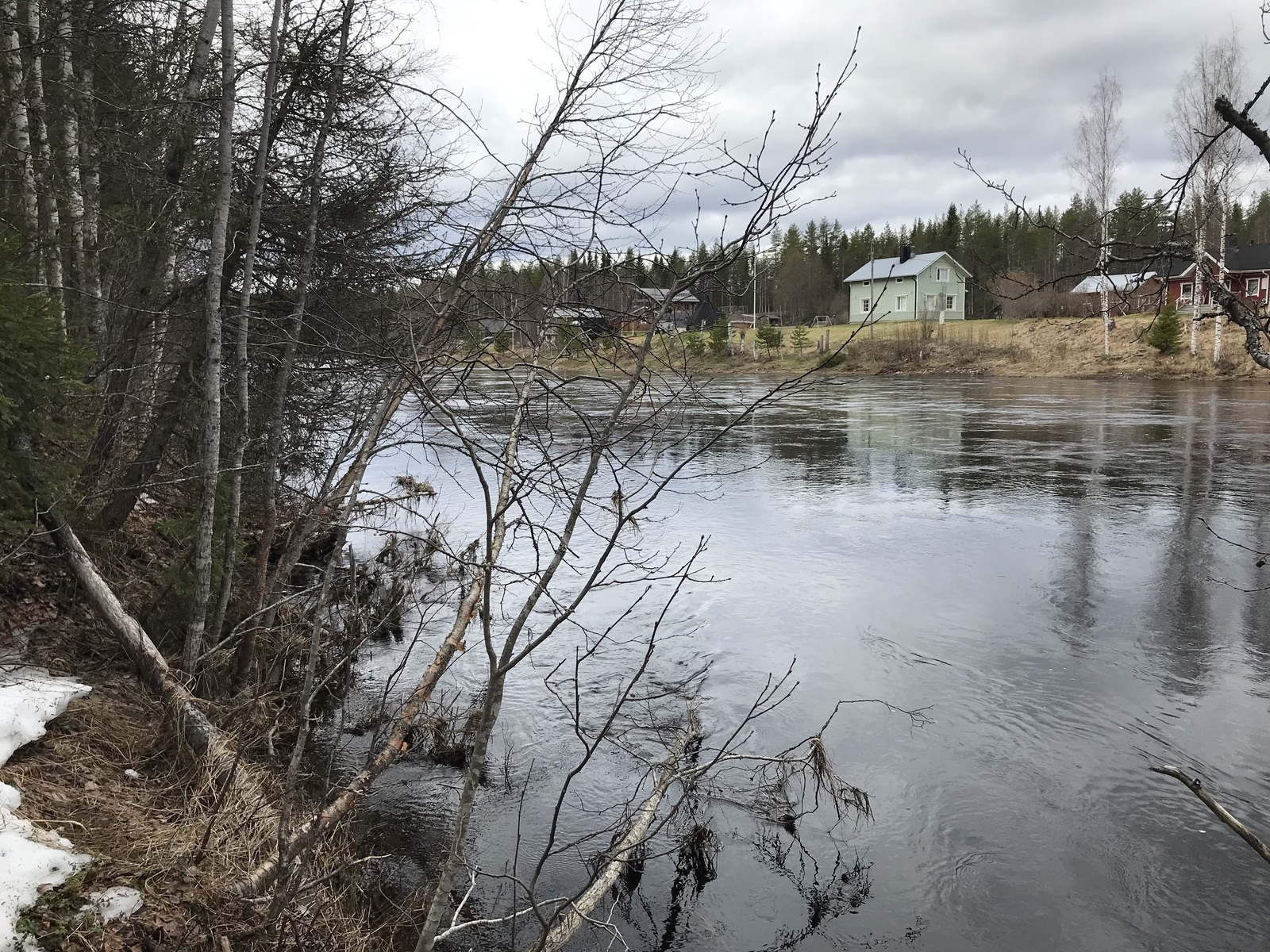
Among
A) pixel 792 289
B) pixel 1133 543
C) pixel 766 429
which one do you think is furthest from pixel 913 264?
pixel 1133 543

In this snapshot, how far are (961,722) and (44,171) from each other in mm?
10117

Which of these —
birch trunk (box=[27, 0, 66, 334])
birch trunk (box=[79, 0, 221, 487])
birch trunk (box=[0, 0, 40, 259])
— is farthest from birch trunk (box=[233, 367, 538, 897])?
birch trunk (box=[0, 0, 40, 259])

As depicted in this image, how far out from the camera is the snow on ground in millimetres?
3889

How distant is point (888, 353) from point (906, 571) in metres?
42.0

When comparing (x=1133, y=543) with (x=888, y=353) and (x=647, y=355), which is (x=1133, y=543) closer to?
(x=647, y=355)

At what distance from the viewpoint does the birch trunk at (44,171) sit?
8250 mm

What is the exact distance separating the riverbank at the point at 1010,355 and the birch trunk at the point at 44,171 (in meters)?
30.4

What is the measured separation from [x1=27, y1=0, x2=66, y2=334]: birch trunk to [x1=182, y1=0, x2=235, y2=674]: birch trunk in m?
2.04

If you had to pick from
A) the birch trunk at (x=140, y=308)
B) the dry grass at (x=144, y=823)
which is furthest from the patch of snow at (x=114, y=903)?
the birch trunk at (x=140, y=308)

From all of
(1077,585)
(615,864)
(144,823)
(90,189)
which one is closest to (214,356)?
(144,823)

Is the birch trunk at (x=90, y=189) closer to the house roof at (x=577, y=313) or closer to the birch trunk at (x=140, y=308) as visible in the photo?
the birch trunk at (x=140, y=308)

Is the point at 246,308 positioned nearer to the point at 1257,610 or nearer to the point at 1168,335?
the point at 1257,610

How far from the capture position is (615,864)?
539 cm

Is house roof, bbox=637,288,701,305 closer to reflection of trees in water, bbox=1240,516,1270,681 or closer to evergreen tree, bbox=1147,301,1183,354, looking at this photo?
reflection of trees in water, bbox=1240,516,1270,681
